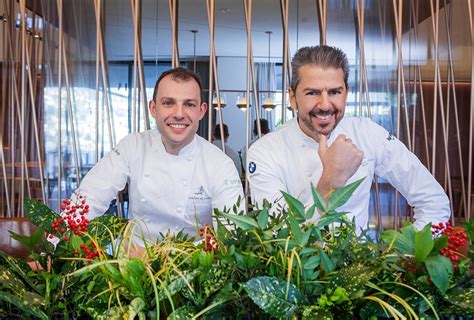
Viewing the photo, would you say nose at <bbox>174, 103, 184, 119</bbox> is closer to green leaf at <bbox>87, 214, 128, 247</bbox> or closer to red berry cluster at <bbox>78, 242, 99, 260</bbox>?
green leaf at <bbox>87, 214, 128, 247</bbox>

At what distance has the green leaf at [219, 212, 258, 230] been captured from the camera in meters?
0.83

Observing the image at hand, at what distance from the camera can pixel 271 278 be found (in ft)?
2.51

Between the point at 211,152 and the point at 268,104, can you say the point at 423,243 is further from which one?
the point at 268,104

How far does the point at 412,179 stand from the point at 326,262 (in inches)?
47.7

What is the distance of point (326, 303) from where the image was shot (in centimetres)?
76

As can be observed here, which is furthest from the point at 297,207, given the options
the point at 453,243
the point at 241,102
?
the point at 241,102

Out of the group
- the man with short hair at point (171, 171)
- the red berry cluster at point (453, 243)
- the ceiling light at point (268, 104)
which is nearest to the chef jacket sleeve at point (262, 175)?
the man with short hair at point (171, 171)

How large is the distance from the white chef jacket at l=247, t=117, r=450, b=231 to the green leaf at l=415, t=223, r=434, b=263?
102 centimetres

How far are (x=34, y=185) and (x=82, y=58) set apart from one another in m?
1.31

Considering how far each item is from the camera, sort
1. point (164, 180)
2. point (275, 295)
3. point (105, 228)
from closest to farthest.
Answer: point (275, 295), point (105, 228), point (164, 180)

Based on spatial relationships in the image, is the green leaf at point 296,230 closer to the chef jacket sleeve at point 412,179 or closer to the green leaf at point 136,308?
the green leaf at point 136,308

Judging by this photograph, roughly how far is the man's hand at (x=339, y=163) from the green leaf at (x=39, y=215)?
79 centimetres

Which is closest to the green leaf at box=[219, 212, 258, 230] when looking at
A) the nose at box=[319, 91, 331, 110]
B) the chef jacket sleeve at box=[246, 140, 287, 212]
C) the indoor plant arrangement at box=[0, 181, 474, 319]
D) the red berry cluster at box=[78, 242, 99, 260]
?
the indoor plant arrangement at box=[0, 181, 474, 319]

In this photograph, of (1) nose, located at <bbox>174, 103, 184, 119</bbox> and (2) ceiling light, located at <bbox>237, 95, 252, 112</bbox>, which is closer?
(1) nose, located at <bbox>174, 103, 184, 119</bbox>
